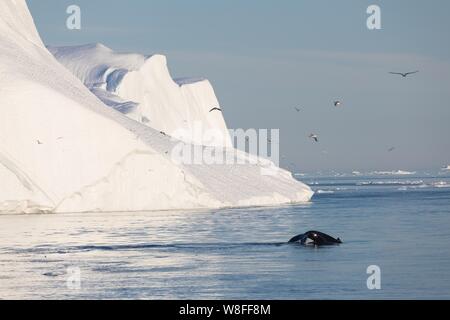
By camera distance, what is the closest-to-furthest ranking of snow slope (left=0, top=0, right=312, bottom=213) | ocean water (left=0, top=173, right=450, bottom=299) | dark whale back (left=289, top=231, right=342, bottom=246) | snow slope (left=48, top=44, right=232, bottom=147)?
ocean water (left=0, top=173, right=450, bottom=299) < dark whale back (left=289, top=231, right=342, bottom=246) < snow slope (left=0, top=0, right=312, bottom=213) < snow slope (left=48, top=44, right=232, bottom=147)

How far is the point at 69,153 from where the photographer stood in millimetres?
68000

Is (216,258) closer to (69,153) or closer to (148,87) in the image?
(69,153)

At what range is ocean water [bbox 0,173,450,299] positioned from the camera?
27.6 m

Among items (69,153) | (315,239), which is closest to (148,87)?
(69,153)

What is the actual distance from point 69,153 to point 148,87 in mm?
52858

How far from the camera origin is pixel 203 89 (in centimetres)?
13225

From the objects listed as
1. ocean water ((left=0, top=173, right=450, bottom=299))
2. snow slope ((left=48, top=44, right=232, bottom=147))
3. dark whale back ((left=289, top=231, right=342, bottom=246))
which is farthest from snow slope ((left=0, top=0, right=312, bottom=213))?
snow slope ((left=48, top=44, right=232, bottom=147))

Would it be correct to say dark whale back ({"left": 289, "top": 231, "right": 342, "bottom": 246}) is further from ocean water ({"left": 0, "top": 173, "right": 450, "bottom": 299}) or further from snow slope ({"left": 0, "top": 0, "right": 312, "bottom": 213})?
snow slope ({"left": 0, "top": 0, "right": 312, "bottom": 213})

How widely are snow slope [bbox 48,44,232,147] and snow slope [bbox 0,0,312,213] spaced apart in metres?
34.1

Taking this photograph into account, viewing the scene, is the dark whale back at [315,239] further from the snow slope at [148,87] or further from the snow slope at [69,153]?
the snow slope at [148,87]

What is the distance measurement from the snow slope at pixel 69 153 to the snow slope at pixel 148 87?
112 ft

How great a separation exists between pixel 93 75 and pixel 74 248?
82885 millimetres

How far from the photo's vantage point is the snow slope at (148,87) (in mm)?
119169
